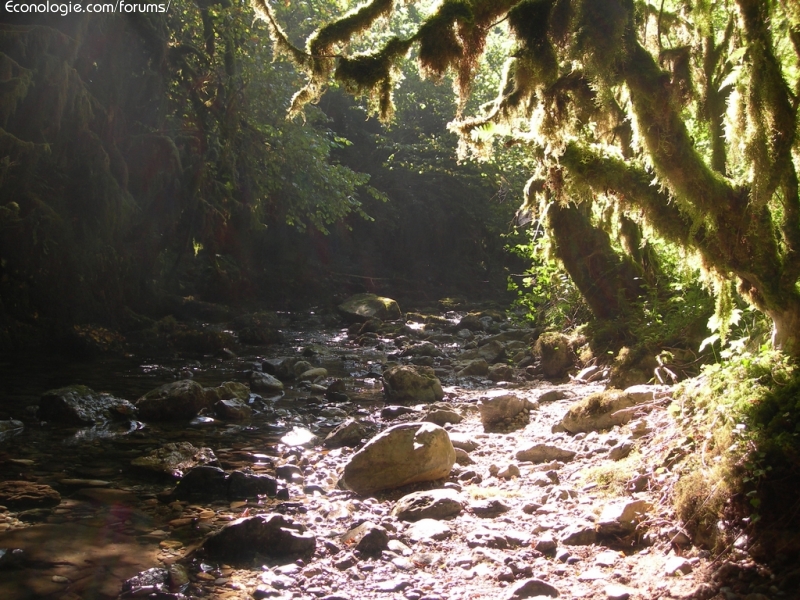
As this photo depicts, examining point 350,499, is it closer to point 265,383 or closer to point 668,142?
point 668,142

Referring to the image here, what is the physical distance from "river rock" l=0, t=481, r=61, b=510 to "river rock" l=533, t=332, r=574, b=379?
7.36 m

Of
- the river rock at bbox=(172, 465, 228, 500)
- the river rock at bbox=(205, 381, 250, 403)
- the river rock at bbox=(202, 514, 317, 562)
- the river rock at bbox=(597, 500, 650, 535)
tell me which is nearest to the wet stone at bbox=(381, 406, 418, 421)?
the river rock at bbox=(205, 381, 250, 403)

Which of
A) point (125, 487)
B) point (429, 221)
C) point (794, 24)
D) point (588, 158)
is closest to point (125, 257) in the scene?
point (125, 487)

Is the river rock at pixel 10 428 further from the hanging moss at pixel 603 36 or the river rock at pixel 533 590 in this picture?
the hanging moss at pixel 603 36

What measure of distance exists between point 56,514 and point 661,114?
509 centimetres

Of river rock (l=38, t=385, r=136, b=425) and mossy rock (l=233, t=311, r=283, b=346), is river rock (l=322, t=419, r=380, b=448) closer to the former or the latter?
river rock (l=38, t=385, r=136, b=425)

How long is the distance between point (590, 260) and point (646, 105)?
213 inches

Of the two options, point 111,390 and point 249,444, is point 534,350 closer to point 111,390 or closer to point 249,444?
point 249,444

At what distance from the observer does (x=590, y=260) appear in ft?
32.0

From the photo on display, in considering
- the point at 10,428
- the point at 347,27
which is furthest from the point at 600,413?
the point at 10,428

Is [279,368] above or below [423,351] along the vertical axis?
below

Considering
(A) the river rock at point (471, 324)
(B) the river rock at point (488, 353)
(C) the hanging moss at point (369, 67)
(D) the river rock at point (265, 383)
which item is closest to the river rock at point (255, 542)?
(C) the hanging moss at point (369, 67)

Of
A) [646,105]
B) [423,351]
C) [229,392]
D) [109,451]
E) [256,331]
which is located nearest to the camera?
[646,105]

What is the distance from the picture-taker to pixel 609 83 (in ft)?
15.3
